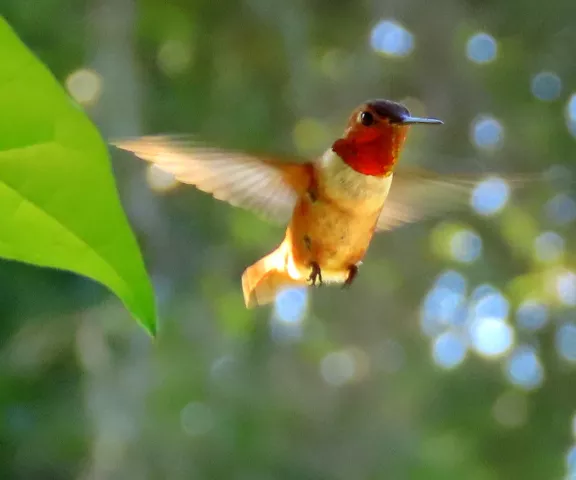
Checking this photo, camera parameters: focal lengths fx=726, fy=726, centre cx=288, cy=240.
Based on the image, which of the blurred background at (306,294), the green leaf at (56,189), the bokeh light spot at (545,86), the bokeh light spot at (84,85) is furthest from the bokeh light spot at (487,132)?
the green leaf at (56,189)

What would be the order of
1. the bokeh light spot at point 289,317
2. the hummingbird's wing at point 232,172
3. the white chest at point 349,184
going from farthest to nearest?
the bokeh light spot at point 289,317, the white chest at point 349,184, the hummingbird's wing at point 232,172

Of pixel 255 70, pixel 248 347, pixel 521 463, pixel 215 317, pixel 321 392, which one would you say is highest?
pixel 255 70

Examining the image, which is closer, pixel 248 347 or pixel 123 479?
pixel 123 479

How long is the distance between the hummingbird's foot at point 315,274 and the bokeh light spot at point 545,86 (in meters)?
1.38

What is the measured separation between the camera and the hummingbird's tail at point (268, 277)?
0.69 meters

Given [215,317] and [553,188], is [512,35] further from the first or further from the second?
[215,317]

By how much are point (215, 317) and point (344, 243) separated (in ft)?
3.28

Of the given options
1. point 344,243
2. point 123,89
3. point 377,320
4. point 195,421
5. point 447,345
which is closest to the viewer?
point 344,243

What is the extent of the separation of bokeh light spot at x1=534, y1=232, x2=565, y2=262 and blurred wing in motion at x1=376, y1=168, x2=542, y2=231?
1.21 meters

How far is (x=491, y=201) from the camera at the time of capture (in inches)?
71.6

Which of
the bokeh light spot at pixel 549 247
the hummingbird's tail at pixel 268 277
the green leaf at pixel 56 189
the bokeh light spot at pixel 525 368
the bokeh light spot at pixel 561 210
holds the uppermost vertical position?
the green leaf at pixel 56 189

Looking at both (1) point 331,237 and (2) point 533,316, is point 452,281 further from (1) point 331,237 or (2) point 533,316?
(1) point 331,237

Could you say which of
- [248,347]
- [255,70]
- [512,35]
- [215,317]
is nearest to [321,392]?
[248,347]

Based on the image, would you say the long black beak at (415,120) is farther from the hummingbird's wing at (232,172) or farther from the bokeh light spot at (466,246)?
the bokeh light spot at (466,246)
